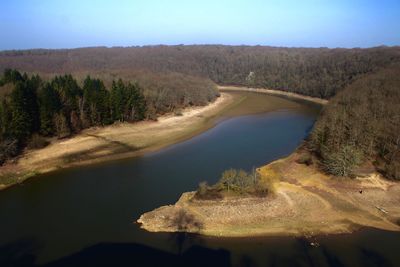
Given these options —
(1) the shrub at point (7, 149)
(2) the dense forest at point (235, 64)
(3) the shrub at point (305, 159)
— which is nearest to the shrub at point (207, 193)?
(3) the shrub at point (305, 159)

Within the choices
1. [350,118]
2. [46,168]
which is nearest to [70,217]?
[46,168]

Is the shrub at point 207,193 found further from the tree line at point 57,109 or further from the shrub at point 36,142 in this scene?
the shrub at point 36,142

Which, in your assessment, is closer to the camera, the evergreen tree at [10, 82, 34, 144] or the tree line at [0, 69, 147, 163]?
the tree line at [0, 69, 147, 163]

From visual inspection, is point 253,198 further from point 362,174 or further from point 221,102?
point 221,102


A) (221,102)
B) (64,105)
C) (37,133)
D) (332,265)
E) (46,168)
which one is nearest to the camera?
(332,265)

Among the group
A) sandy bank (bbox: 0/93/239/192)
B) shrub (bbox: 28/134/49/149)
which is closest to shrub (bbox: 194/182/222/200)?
sandy bank (bbox: 0/93/239/192)

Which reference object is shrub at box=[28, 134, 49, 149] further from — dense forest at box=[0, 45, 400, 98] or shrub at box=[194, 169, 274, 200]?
dense forest at box=[0, 45, 400, 98]

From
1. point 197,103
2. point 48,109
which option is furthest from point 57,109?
point 197,103
